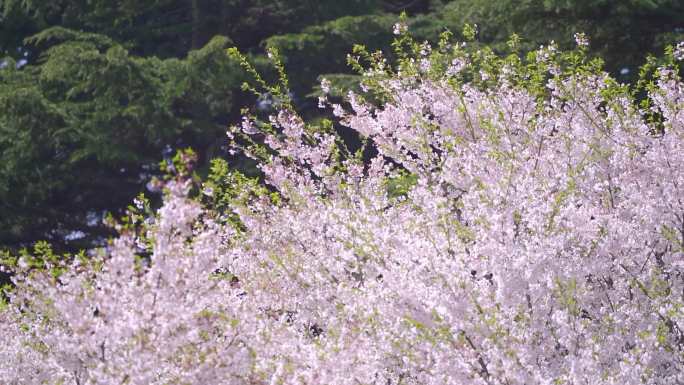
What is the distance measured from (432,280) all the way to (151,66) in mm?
9240

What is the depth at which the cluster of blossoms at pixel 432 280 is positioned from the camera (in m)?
4.37

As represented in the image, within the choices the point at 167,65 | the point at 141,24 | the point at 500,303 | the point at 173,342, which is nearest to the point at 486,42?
the point at 167,65

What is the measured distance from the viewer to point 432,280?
16.3 ft

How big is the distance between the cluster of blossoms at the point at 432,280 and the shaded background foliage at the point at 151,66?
5.47m

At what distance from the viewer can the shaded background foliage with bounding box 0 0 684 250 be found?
12086 millimetres

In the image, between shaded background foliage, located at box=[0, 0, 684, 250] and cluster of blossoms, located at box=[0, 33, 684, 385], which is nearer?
cluster of blossoms, located at box=[0, 33, 684, 385]

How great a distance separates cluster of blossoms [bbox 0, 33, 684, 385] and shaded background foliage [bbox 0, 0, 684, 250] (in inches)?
215

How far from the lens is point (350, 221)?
5707 mm

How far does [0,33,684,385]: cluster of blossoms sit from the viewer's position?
4367 mm

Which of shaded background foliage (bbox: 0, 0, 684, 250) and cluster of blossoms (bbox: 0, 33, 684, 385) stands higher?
cluster of blossoms (bbox: 0, 33, 684, 385)

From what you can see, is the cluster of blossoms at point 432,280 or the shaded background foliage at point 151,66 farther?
the shaded background foliage at point 151,66

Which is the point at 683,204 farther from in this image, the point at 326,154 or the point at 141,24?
the point at 141,24

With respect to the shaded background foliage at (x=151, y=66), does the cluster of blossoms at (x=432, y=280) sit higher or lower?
higher

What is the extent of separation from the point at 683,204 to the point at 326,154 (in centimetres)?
285
